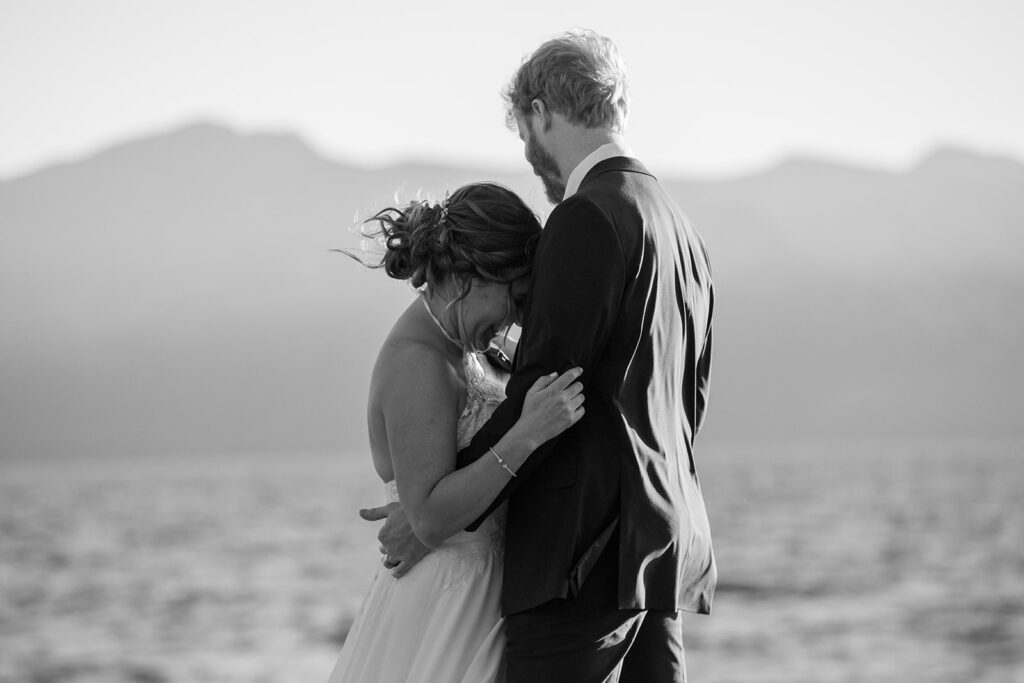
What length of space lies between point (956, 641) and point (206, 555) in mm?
19959

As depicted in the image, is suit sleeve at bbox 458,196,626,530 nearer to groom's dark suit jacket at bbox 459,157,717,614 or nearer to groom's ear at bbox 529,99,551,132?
groom's dark suit jacket at bbox 459,157,717,614

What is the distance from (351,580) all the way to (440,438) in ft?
81.0

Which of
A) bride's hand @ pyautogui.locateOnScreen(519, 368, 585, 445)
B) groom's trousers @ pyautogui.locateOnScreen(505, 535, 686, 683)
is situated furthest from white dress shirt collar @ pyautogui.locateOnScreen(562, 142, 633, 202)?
groom's trousers @ pyautogui.locateOnScreen(505, 535, 686, 683)

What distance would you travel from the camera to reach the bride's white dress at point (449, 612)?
10.3 ft

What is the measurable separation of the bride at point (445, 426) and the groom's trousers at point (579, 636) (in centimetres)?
21

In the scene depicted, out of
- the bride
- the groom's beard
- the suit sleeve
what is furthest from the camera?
the groom's beard

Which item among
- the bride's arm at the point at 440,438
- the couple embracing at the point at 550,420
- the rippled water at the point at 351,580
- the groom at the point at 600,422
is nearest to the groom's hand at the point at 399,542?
the couple embracing at the point at 550,420

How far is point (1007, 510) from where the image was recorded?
139ft

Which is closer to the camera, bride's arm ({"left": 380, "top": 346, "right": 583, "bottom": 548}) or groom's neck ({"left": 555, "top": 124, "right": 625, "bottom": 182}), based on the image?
bride's arm ({"left": 380, "top": 346, "right": 583, "bottom": 548})

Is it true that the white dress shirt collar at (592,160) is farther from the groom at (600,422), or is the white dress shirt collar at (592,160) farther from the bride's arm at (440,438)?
the bride's arm at (440,438)

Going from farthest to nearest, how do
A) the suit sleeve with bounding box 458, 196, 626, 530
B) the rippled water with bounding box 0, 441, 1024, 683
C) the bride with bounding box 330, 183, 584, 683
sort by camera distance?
the rippled water with bounding box 0, 441, 1024, 683, the bride with bounding box 330, 183, 584, 683, the suit sleeve with bounding box 458, 196, 626, 530

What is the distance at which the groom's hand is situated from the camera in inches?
125

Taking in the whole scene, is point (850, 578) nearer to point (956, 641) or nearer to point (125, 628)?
point (956, 641)

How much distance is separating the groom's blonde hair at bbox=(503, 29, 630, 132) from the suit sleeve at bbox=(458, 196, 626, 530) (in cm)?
31
